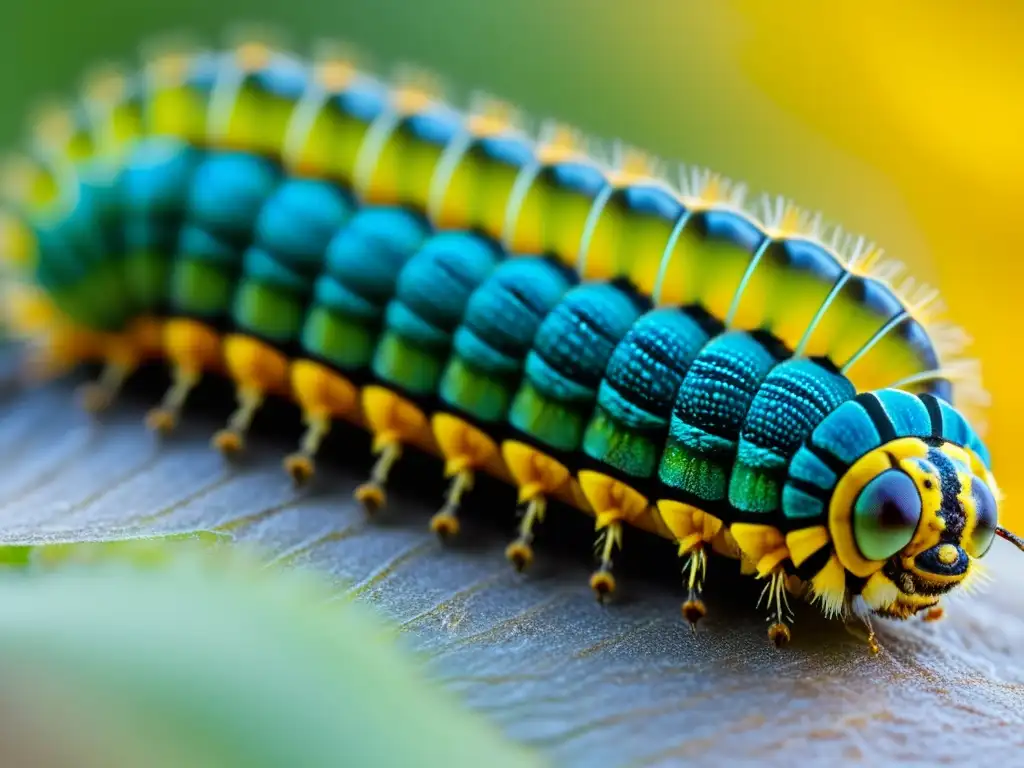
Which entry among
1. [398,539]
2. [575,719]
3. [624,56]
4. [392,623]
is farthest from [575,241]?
[624,56]

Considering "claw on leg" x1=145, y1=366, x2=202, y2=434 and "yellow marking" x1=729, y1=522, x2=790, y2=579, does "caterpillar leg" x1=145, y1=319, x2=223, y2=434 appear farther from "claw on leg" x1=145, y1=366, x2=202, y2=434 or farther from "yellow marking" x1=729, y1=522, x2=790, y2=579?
"yellow marking" x1=729, y1=522, x2=790, y2=579

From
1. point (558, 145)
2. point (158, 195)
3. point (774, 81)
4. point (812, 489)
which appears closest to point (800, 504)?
point (812, 489)

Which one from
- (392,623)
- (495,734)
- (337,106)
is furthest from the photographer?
(337,106)

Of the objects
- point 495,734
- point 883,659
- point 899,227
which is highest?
point 899,227

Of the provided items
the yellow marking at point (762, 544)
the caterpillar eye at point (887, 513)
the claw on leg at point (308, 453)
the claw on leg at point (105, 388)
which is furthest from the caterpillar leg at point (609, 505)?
the claw on leg at point (105, 388)

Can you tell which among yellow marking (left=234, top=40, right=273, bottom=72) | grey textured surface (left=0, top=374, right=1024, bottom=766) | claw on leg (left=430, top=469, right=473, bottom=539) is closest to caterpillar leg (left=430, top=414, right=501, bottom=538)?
claw on leg (left=430, top=469, right=473, bottom=539)

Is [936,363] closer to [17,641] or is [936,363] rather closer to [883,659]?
[883,659]
